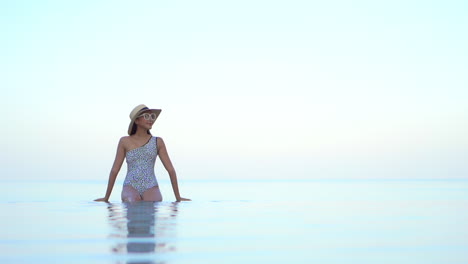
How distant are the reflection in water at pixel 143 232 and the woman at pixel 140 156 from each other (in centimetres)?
91

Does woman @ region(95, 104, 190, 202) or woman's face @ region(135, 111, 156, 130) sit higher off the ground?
woman's face @ region(135, 111, 156, 130)

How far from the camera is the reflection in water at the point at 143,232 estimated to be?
5.34 meters

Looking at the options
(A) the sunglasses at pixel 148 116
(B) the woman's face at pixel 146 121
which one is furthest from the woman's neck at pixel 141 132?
(A) the sunglasses at pixel 148 116

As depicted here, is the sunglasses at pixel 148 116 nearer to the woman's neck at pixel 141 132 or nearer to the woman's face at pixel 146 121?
the woman's face at pixel 146 121

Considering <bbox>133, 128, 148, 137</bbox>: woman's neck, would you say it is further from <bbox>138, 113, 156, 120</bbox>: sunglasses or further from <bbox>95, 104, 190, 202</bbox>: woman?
<bbox>138, 113, 156, 120</bbox>: sunglasses

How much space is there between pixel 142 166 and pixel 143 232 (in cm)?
480

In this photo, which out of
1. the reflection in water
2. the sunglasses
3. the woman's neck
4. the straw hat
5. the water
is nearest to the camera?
the reflection in water

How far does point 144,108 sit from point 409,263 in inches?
279

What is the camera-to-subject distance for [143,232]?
6953 mm

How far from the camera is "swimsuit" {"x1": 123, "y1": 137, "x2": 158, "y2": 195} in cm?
1167

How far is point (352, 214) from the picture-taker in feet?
36.8

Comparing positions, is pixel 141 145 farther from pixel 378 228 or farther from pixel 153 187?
pixel 378 228

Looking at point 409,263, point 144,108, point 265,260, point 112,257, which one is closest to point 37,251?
point 112,257

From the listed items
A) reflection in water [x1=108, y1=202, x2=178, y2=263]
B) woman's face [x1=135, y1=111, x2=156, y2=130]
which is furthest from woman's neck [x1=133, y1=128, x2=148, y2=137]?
reflection in water [x1=108, y1=202, x2=178, y2=263]
